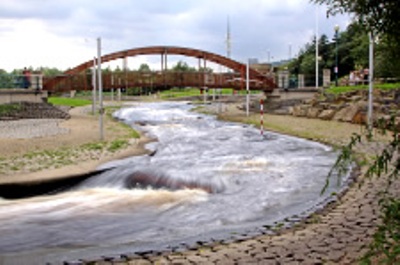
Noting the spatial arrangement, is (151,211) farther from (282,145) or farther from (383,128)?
(282,145)

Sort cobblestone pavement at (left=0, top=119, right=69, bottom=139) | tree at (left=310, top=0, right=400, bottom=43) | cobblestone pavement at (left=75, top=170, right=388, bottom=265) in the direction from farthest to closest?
1. cobblestone pavement at (left=0, top=119, right=69, bottom=139)
2. cobblestone pavement at (left=75, top=170, right=388, bottom=265)
3. tree at (left=310, top=0, right=400, bottom=43)

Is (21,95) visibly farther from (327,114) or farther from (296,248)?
(296,248)

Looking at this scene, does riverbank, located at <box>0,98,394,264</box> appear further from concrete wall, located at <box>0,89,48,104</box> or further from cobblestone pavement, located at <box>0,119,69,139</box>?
concrete wall, located at <box>0,89,48,104</box>

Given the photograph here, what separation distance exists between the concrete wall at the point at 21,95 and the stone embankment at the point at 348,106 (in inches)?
885

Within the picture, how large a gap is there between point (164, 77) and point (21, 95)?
45.9ft

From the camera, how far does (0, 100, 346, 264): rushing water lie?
8.67m

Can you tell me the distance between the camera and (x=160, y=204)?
38.1 feet

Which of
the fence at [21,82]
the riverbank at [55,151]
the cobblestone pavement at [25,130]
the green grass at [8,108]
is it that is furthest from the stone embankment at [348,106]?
the fence at [21,82]

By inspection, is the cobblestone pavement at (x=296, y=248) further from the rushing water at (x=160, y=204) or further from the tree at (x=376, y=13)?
the tree at (x=376, y=13)

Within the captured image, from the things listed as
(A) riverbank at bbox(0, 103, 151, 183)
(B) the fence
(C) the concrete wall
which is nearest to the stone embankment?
(A) riverbank at bbox(0, 103, 151, 183)

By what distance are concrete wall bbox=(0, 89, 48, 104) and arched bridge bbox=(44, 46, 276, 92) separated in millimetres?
2090

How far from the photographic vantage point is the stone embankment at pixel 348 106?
30.0 m

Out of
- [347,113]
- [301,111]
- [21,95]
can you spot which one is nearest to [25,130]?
[21,95]

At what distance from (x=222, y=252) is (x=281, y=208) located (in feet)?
12.2
